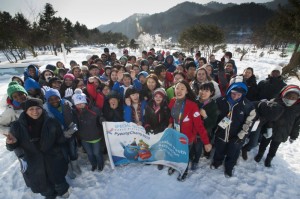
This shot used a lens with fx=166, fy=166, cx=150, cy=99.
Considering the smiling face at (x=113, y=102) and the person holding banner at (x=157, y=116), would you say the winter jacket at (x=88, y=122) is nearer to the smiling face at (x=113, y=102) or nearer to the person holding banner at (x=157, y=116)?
the smiling face at (x=113, y=102)

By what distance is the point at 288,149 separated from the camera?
487 cm

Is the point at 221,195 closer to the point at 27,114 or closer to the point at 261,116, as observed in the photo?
the point at 261,116

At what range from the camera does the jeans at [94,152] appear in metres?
3.83

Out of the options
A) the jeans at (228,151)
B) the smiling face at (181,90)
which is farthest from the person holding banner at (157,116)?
the jeans at (228,151)

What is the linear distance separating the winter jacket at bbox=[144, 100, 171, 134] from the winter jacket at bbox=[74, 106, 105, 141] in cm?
101

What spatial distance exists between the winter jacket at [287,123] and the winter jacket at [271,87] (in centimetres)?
98

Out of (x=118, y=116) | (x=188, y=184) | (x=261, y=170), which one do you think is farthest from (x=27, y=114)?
(x=261, y=170)

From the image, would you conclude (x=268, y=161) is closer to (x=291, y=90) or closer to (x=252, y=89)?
(x=291, y=90)

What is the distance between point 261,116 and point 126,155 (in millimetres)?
3203

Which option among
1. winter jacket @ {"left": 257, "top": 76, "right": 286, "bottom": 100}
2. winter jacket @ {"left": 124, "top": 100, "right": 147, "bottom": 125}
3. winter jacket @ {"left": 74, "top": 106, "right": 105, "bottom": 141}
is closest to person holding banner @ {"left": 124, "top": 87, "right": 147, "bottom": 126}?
winter jacket @ {"left": 124, "top": 100, "right": 147, "bottom": 125}

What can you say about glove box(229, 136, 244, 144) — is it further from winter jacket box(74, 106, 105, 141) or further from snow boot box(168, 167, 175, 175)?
winter jacket box(74, 106, 105, 141)

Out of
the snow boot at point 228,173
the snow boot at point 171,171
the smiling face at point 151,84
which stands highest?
the smiling face at point 151,84

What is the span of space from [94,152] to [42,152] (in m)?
1.17

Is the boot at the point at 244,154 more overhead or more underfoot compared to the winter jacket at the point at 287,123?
more underfoot
